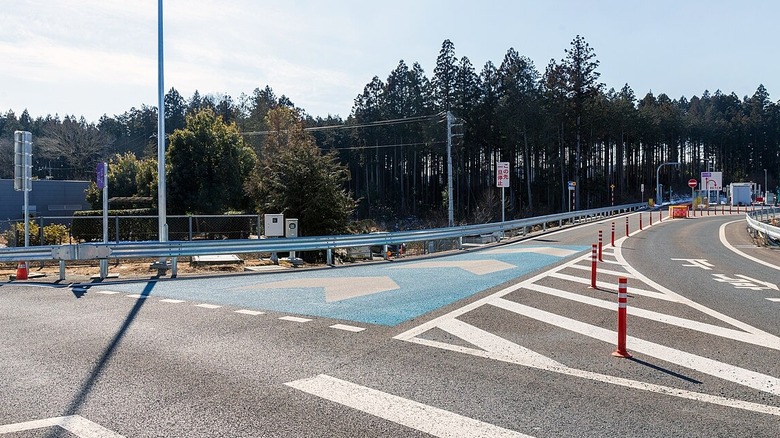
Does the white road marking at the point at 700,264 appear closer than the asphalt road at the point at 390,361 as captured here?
No

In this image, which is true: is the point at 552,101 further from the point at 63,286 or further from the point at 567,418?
the point at 567,418

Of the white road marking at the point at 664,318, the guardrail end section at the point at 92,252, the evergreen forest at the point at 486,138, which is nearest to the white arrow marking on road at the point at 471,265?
the white road marking at the point at 664,318

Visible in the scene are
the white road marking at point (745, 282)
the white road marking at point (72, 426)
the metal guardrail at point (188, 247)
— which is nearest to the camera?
the white road marking at point (72, 426)

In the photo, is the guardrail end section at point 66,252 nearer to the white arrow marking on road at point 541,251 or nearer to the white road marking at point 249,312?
the white road marking at point 249,312

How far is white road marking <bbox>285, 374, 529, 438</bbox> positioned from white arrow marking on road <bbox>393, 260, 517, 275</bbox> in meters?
10.2

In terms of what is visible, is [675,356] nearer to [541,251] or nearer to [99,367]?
[99,367]

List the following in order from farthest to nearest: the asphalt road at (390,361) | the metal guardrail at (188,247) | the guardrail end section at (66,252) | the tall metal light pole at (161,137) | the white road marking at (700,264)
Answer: the tall metal light pole at (161,137), the white road marking at (700,264), the metal guardrail at (188,247), the guardrail end section at (66,252), the asphalt road at (390,361)

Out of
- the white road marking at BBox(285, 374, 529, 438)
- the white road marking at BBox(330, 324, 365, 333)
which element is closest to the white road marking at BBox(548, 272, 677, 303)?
the white road marking at BBox(330, 324, 365, 333)

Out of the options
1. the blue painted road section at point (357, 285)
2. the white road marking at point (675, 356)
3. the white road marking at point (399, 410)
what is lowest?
the white road marking at point (399, 410)

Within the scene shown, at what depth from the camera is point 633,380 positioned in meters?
6.14

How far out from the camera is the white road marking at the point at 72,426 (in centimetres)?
470

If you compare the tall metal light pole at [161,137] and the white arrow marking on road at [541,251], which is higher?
the tall metal light pole at [161,137]

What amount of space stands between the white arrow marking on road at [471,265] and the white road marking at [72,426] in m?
11.9

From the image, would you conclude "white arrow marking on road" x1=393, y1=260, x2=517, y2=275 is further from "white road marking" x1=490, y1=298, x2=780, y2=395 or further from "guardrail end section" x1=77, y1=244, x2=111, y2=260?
"guardrail end section" x1=77, y1=244, x2=111, y2=260
